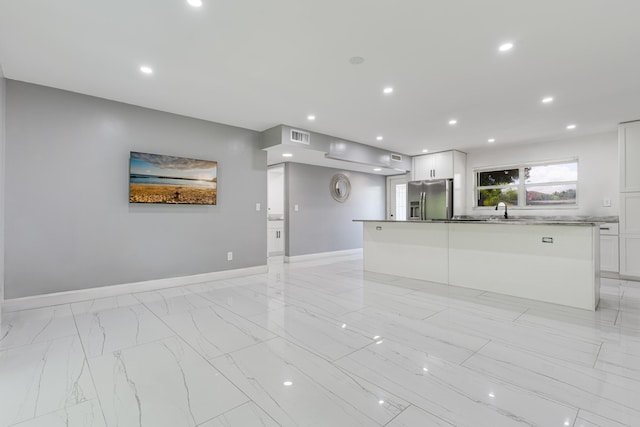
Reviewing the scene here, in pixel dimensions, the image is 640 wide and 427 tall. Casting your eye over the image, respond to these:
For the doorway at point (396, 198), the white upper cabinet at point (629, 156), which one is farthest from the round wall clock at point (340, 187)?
the white upper cabinet at point (629, 156)

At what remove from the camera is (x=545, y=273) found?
133 inches

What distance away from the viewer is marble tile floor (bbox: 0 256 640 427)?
1.50 meters

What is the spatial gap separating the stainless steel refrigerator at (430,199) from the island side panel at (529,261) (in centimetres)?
252

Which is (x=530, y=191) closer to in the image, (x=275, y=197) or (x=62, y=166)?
(x=275, y=197)

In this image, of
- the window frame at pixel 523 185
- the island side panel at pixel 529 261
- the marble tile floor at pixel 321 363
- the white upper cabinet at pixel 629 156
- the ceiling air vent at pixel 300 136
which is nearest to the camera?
the marble tile floor at pixel 321 363

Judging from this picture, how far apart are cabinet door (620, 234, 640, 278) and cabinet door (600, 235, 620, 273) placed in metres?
0.07

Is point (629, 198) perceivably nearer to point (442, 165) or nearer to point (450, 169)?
point (450, 169)

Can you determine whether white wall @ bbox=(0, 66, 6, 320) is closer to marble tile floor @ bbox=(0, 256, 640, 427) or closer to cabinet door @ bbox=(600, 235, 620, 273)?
marble tile floor @ bbox=(0, 256, 640, 427)

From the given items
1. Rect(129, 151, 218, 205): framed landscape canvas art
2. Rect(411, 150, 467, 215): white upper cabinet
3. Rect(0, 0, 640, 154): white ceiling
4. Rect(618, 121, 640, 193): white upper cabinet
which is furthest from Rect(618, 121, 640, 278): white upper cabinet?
Rect(129, 151, 218, 205): framed landscape canvas art

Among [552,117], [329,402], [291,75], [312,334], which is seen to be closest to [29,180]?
[291,75]

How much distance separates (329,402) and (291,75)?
291 centimetres

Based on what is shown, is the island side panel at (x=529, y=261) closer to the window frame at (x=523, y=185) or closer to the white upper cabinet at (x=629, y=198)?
the white upper cabinet at (x=629, y=198)

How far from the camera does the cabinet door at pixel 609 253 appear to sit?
4691 millimetres

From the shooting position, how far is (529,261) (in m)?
3.48
